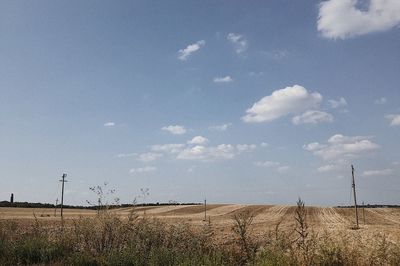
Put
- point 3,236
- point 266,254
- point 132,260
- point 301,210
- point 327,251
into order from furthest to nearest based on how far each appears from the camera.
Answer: point 3,236, point 132,260, point 327,251, point 266,254, point 301,210

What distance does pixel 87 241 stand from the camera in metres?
19.8

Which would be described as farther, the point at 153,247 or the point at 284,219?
the point at 284,219

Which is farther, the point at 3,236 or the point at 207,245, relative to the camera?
the point at 3,236

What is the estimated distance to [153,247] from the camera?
1811 cm

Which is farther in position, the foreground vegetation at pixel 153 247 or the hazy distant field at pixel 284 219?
the hazy distant field at pixel 284 219

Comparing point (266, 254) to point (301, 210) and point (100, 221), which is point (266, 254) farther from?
point (100, 221)

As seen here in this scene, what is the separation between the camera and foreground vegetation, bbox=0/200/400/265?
13938mm

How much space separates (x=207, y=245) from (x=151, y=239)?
236 centimetres

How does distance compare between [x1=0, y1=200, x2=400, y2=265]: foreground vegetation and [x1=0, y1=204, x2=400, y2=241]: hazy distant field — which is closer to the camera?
[x1=0, y1=200, x2=400, y2=265]: foreground vegetation

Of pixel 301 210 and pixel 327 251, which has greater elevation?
pixel 301 210

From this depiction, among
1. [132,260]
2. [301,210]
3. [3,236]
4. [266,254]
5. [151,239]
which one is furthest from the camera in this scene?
[3,236]

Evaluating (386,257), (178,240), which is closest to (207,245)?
(178,240)

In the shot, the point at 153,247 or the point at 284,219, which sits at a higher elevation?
the point at 284,219

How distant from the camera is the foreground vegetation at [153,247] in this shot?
13.9m
